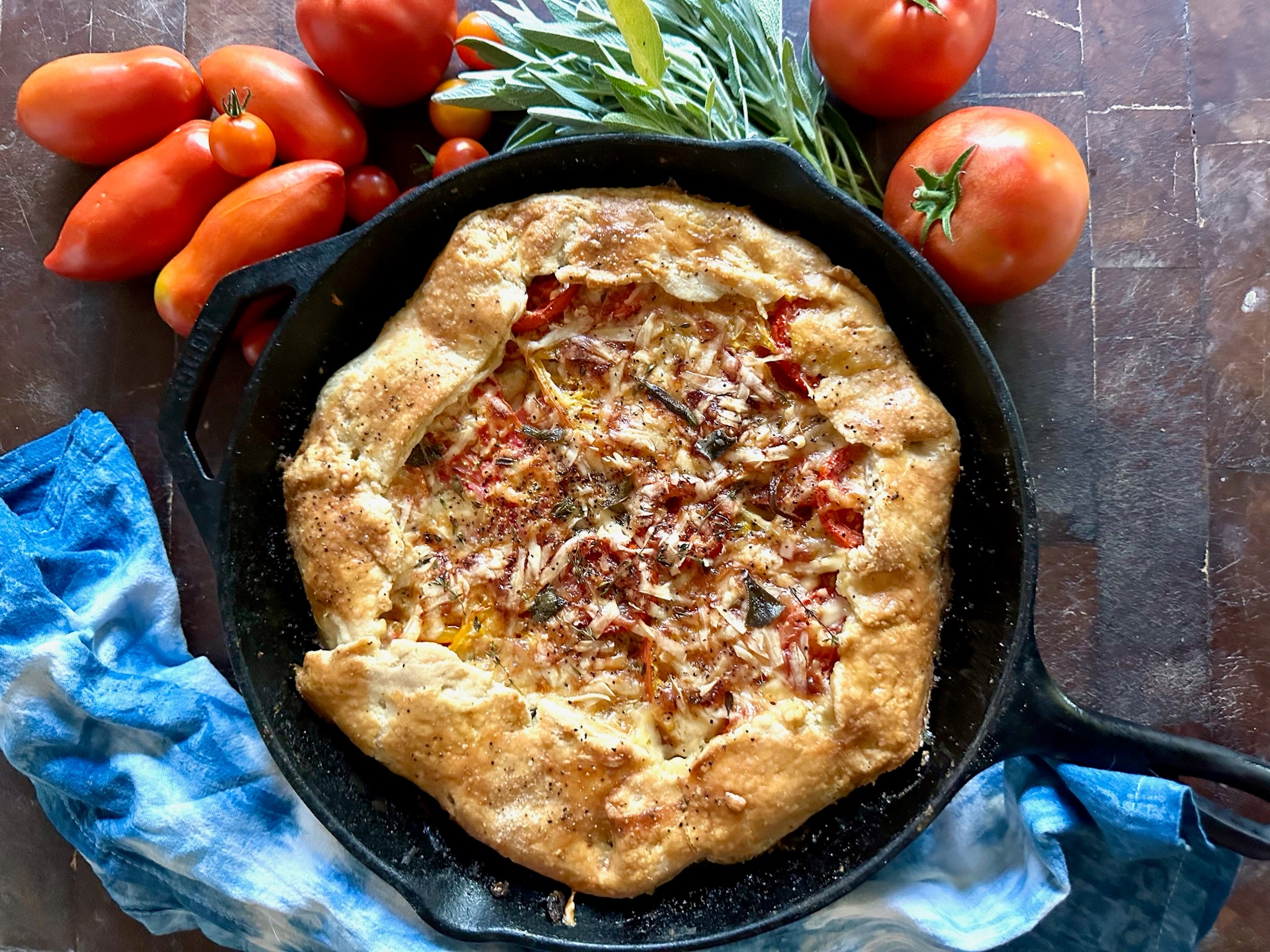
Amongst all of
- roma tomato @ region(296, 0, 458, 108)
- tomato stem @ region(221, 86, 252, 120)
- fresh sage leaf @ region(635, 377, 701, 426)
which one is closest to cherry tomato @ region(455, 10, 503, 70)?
roma tomato @ region(296, 0, 458, 108)

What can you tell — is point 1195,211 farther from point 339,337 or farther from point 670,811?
point 339,337

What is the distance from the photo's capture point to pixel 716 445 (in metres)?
2.32

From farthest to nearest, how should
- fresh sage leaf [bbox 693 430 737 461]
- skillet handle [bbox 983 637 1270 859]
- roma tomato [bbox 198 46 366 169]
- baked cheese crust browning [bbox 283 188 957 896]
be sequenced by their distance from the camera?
roma tomato [bbox 198 46 366 169]
fresh sage leaf [bbox 693 430 737 461]
baked cheese crust browning [bbox 283 188 957 896]
skillet handle [bbox 983 637 1270 859]

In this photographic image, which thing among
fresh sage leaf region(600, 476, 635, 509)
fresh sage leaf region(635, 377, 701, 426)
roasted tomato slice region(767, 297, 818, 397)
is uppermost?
roasted tomato slice region(767, 297, 818, 397)

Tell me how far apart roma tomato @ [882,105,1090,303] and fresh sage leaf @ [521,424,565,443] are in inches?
41.6

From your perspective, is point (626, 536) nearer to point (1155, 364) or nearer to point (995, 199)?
point (995, 199)

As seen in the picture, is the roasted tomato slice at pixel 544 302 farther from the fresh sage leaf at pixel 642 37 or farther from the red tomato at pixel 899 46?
the red tomato at pixel 899 46

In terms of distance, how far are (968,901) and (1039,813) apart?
32cm

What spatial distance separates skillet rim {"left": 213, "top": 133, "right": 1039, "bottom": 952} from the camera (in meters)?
2.10

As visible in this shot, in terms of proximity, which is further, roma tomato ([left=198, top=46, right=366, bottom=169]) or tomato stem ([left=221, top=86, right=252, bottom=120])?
roma tomato ([left=198, top=46, right=366, bottom=169])

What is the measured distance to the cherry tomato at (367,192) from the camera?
2650 millimetres

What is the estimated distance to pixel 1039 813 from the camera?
2344mm

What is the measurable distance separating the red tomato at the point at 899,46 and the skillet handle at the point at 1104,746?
4.86ft

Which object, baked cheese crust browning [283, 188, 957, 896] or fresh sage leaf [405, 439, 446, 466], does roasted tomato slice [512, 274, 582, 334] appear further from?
fresh sage leaf [405, 439, 446, 466]
